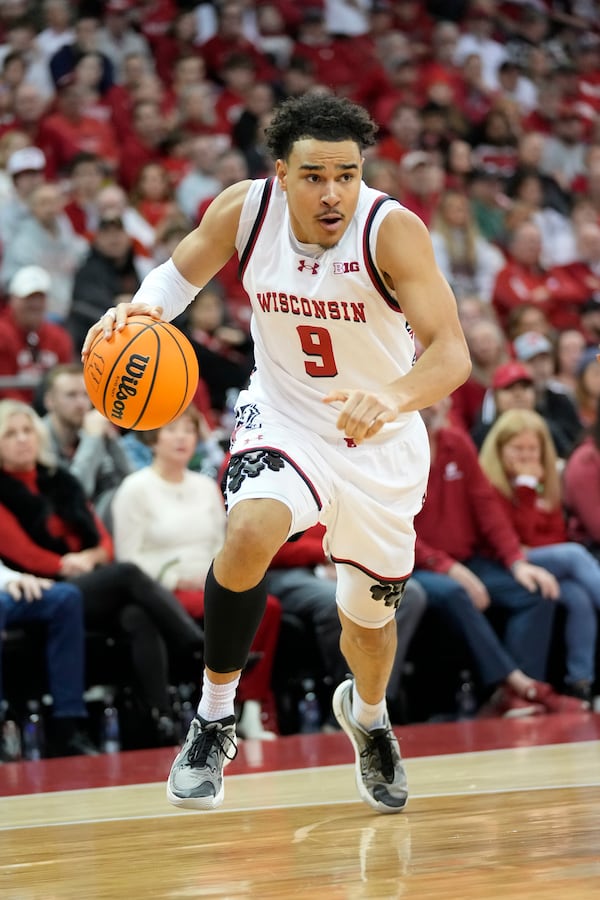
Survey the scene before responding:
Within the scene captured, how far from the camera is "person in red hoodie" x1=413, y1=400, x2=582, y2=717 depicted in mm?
6965

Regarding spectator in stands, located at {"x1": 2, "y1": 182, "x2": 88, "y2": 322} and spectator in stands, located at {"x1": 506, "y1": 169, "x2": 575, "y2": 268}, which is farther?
spectator in stands, located at {"x1": 506, "y1": 169, "x2": 575, "y2": 268}

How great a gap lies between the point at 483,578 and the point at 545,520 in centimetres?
57

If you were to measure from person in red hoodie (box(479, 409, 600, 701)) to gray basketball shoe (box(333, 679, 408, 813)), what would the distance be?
3024 mm

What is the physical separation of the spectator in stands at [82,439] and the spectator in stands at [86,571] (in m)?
0.47

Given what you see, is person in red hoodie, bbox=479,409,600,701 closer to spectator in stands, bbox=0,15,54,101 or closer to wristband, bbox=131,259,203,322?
wristband, bbox=131,259,203,322

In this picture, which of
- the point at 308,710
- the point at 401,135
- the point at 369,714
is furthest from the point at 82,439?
the point at 401,135

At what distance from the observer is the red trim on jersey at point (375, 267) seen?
3953 mm

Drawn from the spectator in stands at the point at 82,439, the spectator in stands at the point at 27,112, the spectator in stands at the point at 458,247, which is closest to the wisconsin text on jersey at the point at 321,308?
the spectator in stands at the point at 82,439

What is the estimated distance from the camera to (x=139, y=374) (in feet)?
12.9

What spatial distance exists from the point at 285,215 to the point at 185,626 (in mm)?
2806

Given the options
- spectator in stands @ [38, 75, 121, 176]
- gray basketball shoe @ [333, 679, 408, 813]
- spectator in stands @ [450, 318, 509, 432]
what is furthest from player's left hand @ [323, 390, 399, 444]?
spectator in stands @ [38, 75, 121, 176]

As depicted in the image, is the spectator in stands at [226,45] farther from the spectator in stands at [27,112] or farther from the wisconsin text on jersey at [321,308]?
the wisconsin text on jersey at [321,308]

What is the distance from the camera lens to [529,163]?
43.0ft

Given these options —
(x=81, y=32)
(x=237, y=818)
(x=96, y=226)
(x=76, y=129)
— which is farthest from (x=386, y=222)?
(x=81, y=32)
